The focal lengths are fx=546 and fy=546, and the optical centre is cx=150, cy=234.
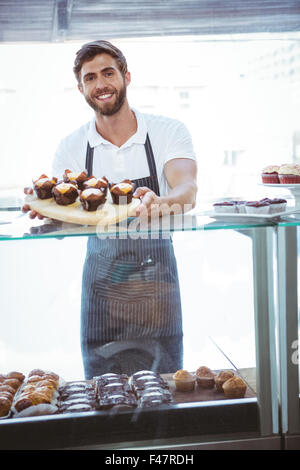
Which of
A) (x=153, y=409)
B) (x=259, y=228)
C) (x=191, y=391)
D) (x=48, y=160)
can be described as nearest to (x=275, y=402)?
(x=191, y=391)

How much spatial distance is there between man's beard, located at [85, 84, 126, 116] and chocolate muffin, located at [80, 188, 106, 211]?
982 millimetres

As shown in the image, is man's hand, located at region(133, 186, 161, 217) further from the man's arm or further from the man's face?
the man's face

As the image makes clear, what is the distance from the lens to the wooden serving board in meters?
1.53

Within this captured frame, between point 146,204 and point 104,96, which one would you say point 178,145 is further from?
point 146,204

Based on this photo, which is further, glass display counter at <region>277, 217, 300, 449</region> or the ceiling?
the ceiling

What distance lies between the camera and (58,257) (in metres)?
1.62

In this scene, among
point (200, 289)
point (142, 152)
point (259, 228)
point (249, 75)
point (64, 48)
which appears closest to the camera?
point (259, 228)

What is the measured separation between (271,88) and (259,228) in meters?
2.66

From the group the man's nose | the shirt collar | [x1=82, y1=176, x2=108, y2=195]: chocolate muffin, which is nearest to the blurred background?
the shirt collar

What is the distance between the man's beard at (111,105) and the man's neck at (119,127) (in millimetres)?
45

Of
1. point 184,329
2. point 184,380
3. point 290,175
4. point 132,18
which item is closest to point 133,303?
point 184,329

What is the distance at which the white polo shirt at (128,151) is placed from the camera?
2490mm

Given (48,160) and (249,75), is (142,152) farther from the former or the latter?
(249,75)

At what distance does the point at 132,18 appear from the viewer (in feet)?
11.4
